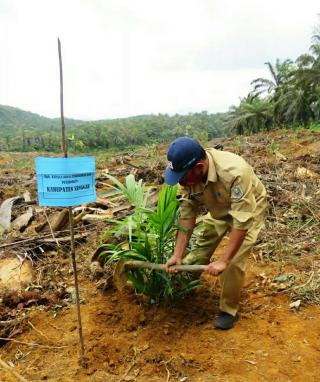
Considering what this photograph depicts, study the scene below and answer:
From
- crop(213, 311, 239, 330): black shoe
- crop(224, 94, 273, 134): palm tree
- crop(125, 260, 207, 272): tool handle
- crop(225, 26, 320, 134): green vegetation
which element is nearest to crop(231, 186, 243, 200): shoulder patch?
crop(125, 260, 207, 272): tool handle

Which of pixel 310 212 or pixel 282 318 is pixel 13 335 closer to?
pixel 282 318

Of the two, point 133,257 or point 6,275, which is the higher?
point 133,257

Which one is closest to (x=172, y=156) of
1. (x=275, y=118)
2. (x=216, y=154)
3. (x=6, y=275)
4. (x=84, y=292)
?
(x=216, y=154)

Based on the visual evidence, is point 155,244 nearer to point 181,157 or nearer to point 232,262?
point 232,262

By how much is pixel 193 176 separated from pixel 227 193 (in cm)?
25

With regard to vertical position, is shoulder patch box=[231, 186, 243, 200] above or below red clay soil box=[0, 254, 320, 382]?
above

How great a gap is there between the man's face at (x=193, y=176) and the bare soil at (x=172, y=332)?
3.10 feet

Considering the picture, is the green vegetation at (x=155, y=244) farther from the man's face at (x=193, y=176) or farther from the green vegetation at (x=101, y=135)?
the green vegetation at (x=101, y=135)

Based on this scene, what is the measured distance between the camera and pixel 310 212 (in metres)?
4.30

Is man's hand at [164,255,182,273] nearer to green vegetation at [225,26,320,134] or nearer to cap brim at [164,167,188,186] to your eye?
cap brim at [164,167,188,186]

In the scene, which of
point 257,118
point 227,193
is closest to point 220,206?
point 227,193

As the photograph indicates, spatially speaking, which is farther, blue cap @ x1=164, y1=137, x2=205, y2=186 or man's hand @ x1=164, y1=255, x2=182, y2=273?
man's hand @ x1=164, y1=255, x2=182, y2=273

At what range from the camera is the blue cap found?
2326mm

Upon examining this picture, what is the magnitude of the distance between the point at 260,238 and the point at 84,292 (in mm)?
1679
